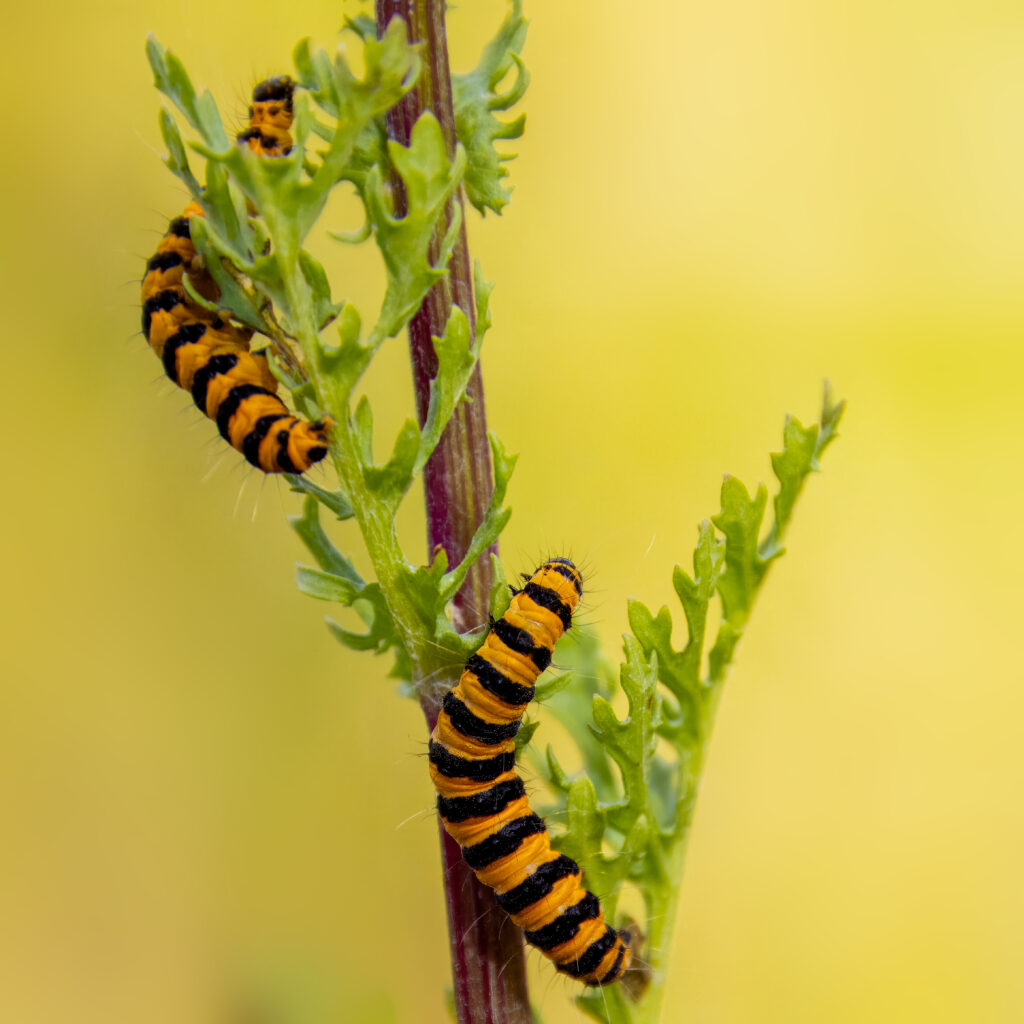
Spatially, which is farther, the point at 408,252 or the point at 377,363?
the point at 377,363

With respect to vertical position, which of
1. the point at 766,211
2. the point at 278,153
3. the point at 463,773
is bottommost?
the point at 463,773

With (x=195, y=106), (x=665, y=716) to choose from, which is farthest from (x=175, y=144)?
(x=665, y=716)

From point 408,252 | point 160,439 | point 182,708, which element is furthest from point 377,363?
point 408,252

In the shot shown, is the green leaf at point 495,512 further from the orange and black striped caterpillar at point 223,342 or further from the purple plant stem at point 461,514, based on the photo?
the orange and black striped caterpillar at point 223,342

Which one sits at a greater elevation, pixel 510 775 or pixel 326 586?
pixel 326 586

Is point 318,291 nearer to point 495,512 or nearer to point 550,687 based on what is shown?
point 495,512

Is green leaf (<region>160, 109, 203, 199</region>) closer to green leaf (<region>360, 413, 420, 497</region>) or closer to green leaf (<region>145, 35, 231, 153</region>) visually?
green leaf (<region>145, 35, 231, 153</region>)

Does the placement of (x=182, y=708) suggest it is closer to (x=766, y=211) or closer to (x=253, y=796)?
(x=253, y=796)

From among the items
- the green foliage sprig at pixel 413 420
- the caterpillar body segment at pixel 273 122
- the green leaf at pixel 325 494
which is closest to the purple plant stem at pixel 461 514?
the green foliage sprig at pixel 413 420
